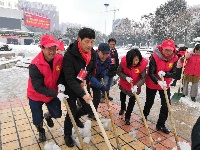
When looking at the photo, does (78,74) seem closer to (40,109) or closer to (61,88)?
(61,88)

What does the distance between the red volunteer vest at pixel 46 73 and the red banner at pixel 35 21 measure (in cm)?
7016

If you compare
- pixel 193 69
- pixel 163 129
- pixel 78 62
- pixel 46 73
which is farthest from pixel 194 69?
pixel 46 73

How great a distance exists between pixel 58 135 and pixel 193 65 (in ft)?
14.2

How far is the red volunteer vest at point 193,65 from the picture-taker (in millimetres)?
5691

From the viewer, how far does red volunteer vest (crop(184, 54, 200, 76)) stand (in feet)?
18.7

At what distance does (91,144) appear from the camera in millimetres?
3273

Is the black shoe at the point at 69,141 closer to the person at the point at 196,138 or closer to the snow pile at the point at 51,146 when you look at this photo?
the snow pile at the point at 51,146

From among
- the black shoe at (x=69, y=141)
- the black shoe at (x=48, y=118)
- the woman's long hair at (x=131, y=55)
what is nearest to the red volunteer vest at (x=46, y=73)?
the black shoe at (x=48, y=118)

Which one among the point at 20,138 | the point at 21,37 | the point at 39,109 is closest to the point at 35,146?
the point at 20,138

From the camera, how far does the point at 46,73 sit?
2.86 metres

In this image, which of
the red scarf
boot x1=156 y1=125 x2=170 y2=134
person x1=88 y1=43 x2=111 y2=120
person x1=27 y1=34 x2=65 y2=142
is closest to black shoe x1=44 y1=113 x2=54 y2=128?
person x1=27 y1=34 x2=65 y2=142

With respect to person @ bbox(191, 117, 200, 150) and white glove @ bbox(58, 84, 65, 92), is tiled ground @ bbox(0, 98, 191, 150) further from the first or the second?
person @ bbox(191, 117, 200, 150)

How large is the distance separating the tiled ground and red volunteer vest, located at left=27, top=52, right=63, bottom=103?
793 millimetres

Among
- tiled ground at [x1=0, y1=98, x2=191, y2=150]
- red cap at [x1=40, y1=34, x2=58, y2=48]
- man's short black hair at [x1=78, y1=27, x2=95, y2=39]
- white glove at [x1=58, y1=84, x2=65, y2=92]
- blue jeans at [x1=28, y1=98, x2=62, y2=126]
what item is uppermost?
man's short black hair at [x1=78, y1=27, x2=95, y2=39]
